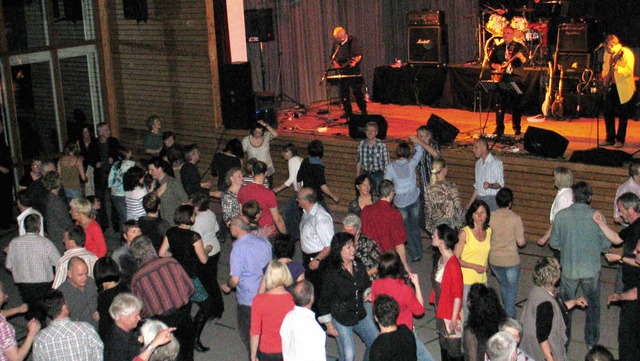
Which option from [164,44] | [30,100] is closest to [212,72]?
[164,44]

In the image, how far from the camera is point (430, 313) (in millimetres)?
8469

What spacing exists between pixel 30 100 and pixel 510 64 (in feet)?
24.0

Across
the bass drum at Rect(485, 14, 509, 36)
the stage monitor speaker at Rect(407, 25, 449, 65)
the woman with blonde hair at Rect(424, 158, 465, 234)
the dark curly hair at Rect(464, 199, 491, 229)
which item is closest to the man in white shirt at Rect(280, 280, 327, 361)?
the dark curly hair at Rect(464, 199, 491, 229)

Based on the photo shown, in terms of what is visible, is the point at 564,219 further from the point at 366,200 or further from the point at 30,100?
the point at 30,100

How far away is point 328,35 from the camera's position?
1642cm

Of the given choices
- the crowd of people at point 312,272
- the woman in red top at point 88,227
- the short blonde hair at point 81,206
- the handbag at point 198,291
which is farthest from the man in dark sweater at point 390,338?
the short blonde hair at point 81,206

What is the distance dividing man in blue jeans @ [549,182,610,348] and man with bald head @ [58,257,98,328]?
12.4ft

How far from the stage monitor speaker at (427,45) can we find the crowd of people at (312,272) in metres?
6.34

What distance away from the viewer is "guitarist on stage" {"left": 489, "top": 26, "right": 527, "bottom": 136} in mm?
12438

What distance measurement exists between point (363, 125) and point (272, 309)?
6.62 m

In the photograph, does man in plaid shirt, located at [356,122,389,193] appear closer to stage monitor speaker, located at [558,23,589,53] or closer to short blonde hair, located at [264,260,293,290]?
short blonde hair, located at [264,260,293,290]

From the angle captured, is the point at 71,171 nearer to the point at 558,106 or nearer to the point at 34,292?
the point at 34,292

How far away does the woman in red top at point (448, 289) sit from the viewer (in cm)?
638

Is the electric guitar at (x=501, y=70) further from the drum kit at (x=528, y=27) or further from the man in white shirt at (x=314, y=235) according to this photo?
the man in white shirt at (x=314, y=235)
